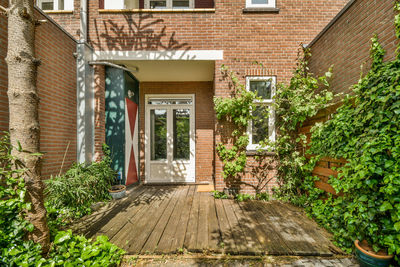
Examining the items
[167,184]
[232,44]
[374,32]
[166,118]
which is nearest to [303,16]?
[232,44]

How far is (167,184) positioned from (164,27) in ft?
13.2

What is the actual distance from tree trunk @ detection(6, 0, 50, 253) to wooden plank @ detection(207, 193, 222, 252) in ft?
5.72

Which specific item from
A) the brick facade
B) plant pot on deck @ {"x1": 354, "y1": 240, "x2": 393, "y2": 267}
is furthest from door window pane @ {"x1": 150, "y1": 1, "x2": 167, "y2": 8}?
plant pot on deck @ {"x1": 354, "y1": 240, "x2": 393, "y2": 267}

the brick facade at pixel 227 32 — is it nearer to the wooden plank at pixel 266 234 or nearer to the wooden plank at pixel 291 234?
the wooden plank at pixel 266 234

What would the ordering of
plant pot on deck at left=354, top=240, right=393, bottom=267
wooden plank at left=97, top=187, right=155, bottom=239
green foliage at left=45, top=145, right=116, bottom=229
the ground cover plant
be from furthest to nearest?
green foliage at left=45, top=145, right=116, bottom=229
wooden plank at left=97, top=187, right=155, bottom=239
plant pot on deck at left=354, top=240, right=393, bottom=267
the ground cover plant

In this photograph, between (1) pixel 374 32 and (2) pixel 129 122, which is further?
(2) pixel 129 122

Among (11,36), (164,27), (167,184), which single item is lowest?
(167,184)

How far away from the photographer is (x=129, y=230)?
260cm

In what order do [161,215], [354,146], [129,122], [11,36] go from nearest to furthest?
1. [11,36]
2. [354,146]
3. [161,215]
4. [129,122]

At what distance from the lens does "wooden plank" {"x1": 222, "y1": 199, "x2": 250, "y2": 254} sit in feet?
7.06

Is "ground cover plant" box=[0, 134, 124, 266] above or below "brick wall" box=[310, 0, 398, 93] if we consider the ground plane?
below

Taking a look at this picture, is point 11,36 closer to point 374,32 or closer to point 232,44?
point 232,44

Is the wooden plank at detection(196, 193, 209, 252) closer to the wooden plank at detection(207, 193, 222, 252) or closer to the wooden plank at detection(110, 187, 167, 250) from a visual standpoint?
the wooden plank at detection(207, 193, 222, 252)

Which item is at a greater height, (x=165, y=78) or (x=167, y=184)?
(x=165, y=78)
